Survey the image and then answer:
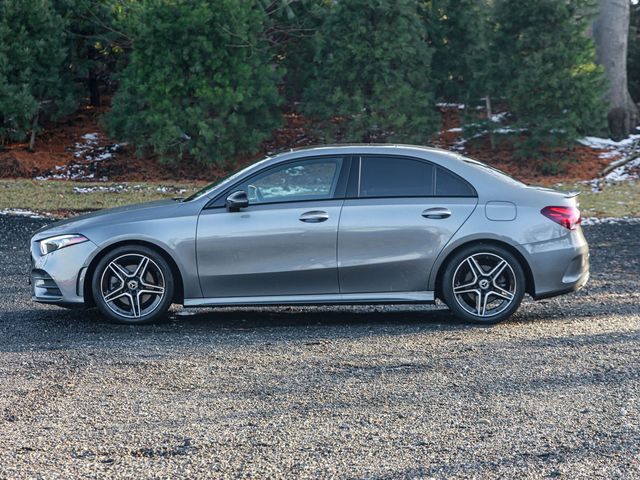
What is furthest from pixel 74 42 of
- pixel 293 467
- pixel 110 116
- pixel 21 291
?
→ pixel 293 467

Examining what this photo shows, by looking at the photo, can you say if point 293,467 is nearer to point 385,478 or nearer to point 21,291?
point 385,478

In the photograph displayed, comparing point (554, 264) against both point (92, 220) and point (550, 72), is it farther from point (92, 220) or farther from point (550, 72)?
point (550, 72)

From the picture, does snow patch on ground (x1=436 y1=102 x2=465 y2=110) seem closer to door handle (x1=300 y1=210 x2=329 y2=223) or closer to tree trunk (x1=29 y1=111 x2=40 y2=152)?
tree trunk (x1=29 y1=111 x2=40 y2=152)

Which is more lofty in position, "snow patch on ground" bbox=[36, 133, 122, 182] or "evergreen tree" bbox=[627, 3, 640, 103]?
"evergreen tree" bbox=[627, 3, 640, 103]

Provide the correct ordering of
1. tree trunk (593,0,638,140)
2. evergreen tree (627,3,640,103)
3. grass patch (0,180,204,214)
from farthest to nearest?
1. evergreen tree (627,3,640,103)
2. tree trunk (593,0,638,140)
3. grass patch (0,180,204,214)

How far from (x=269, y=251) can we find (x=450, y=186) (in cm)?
169

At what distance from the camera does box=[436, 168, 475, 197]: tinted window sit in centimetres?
885

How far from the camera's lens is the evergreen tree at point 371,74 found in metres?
20.8

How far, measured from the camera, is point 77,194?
61.8ft

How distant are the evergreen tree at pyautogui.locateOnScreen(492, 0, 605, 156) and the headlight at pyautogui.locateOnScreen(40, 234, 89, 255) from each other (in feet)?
45.2

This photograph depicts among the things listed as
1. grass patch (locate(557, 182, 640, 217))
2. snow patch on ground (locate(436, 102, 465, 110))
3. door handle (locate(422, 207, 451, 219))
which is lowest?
grass patch (locate(557, 182, 640, 217))

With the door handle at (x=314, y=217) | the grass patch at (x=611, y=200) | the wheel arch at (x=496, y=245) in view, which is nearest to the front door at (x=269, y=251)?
the door handle at (x=314, y=217)

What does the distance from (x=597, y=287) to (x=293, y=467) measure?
21.8 feet

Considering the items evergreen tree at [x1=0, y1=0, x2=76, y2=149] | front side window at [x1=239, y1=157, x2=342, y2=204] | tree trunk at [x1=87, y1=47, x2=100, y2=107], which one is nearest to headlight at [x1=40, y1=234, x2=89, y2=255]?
front side window at [x1=239, y1=157, x2=342, y2=204]
